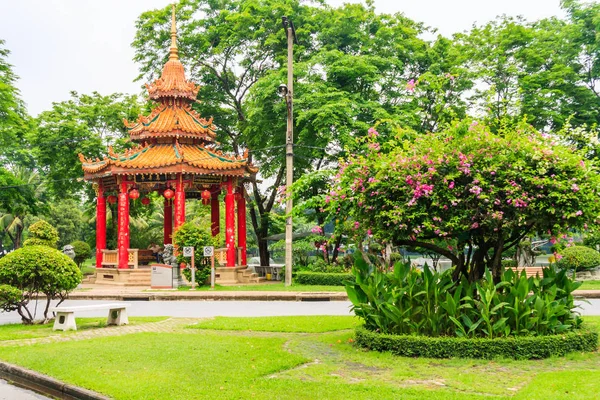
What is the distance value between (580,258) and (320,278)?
36.5ft

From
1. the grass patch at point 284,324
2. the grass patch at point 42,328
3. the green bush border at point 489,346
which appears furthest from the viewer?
the grass patch at point 284,324

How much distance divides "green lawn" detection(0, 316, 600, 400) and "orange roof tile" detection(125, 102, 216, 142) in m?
18.5

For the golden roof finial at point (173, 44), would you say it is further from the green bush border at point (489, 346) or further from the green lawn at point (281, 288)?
the green bush border at point (489, 346)

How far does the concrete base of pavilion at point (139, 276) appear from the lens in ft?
86.1

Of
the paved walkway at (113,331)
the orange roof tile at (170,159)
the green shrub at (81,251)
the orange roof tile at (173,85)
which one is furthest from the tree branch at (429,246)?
the green shrub at (81,251)

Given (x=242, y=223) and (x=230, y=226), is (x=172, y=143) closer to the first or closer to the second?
(x=230, y=226)

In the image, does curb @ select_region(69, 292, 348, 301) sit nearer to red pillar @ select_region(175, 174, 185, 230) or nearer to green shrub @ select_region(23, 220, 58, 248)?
green shrub @ select_region(23, 220, 58, 248)

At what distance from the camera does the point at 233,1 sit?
106 feet

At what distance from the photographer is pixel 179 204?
→ 26391 millimetres

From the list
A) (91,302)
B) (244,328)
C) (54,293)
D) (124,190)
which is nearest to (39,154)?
(124,190)

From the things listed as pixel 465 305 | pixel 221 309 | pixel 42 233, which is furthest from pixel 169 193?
pixel 465 305

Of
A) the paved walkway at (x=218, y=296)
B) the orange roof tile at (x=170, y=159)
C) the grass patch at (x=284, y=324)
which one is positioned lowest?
the grass patch at (x=284, y=324)

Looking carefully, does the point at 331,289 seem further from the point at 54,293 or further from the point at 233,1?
the point at 233,1

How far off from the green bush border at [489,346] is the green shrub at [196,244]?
16.1 m
